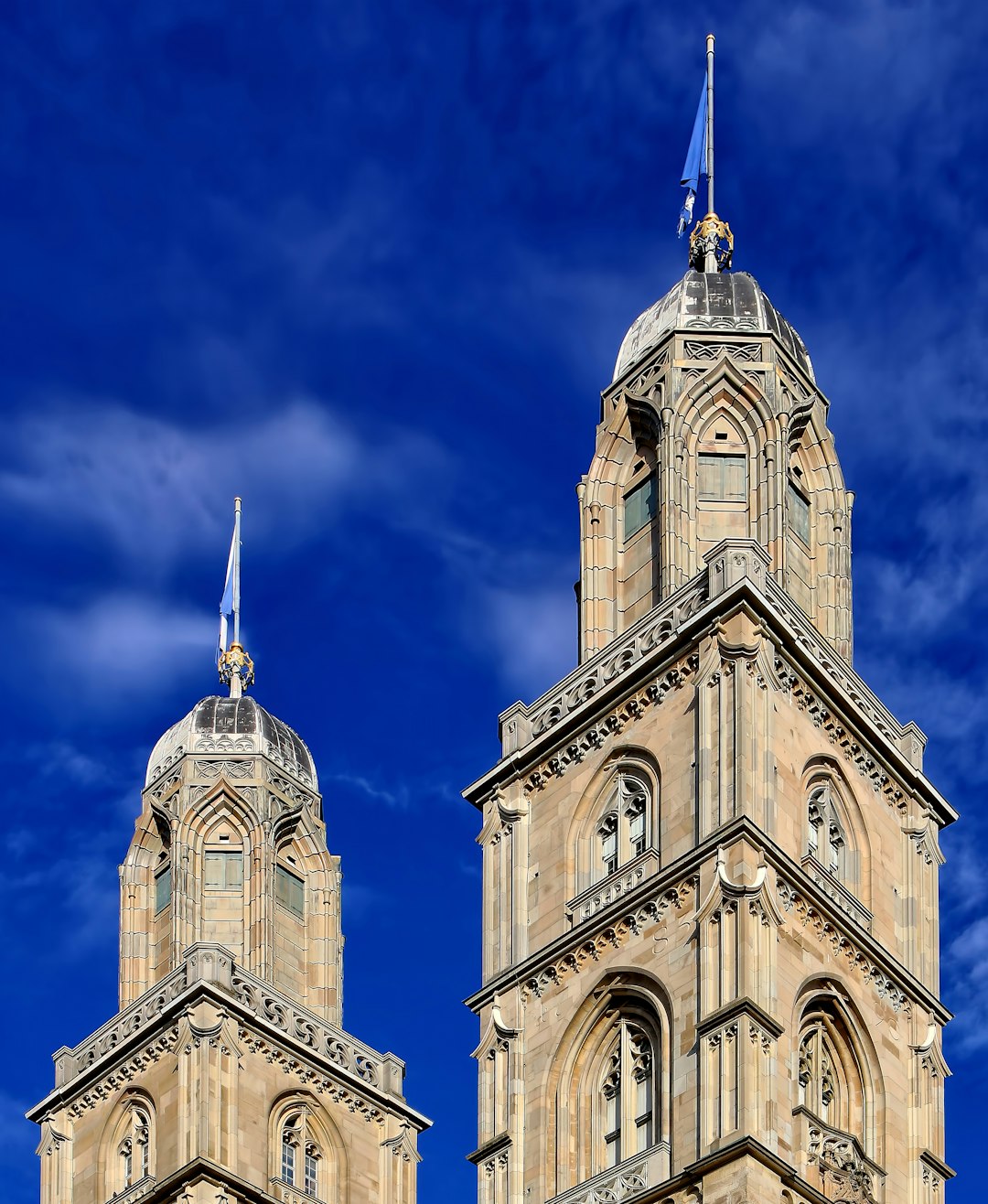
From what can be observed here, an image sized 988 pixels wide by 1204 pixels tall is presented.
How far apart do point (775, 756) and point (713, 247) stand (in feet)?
60.9

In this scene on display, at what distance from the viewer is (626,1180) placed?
59000 mm

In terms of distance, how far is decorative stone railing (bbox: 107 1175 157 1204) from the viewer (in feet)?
246

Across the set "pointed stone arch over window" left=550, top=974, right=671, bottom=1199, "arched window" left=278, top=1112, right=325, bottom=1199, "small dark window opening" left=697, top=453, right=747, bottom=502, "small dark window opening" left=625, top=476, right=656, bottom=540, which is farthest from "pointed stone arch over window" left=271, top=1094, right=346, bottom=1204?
"small dark window opening" left=697, top=453, right=747, bottom=502

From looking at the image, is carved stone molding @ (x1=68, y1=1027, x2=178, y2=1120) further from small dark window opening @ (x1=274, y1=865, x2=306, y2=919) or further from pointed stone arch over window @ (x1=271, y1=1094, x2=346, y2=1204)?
small dark window opening @ (x1=274, y1=865, x2=306, y2=919)

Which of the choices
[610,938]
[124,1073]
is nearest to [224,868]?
[124,1073]

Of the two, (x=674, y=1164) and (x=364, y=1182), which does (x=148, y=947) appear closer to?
(x=364, y=1182)

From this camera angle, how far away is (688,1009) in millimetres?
59969

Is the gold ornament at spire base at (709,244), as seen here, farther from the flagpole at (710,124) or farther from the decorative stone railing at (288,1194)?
the decorative stone railing at (288,1194)

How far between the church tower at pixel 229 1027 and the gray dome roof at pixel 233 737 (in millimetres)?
67

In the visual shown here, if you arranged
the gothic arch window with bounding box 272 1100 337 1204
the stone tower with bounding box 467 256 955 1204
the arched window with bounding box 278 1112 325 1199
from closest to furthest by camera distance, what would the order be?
the stone tower with bounding box 467 256 955 1204 < the gothic arch window with bounding box 272 1100 337 1204 < the arched window with bounding box 278 1112 325 1199

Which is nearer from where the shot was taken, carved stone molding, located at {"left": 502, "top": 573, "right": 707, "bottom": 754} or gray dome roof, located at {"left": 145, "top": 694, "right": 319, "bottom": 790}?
carved stone molding, located at {"left": 502, "top": 573, "right": 707, "bottom": 754}

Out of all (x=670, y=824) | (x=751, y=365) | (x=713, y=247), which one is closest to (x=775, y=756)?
(x=670, y=824)

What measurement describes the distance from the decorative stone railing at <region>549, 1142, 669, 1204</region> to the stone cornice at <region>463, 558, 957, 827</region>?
1034cm

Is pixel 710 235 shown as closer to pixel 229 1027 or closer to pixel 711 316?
pixel 711 316
